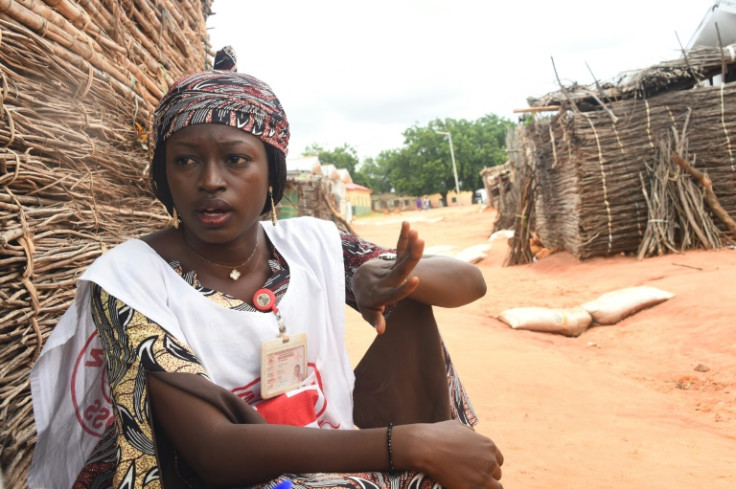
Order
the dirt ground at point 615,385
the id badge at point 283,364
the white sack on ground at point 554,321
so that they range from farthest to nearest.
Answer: the white sack on ground at point 554,321 < the dirt ground at point 615,385 < the id badge at point 283,364

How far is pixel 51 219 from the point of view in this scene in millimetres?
1957

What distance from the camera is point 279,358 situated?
1.47 metres

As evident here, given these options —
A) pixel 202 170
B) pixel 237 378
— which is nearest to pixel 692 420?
pixel 237 378

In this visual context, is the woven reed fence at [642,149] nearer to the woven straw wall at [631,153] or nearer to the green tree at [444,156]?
the woven straw wall at [631,153]

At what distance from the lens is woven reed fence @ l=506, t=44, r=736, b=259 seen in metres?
7.99

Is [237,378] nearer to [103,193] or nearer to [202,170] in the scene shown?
[202,170]

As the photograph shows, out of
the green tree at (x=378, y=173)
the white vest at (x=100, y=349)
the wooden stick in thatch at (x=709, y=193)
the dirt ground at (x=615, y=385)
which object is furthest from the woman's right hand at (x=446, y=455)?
the green tree at (x=378, y=173)

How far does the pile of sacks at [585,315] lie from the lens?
524cm

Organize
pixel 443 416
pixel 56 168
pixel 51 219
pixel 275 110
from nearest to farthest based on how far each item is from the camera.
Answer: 1. pixel 275 110
2. pixel 443 416
3. pixel 51 219
4. pixel 56 168

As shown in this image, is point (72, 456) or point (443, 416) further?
point (443, 416)

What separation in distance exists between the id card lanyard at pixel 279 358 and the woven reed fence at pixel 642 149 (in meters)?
7.90

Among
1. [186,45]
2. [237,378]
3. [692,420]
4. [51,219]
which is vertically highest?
[186,45]

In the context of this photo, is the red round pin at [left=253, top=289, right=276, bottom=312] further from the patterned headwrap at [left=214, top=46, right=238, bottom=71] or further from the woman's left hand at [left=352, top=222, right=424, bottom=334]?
the patterned headwrap at [left=214, top=46, right=238, bottom=71]

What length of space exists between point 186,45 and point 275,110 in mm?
3120
